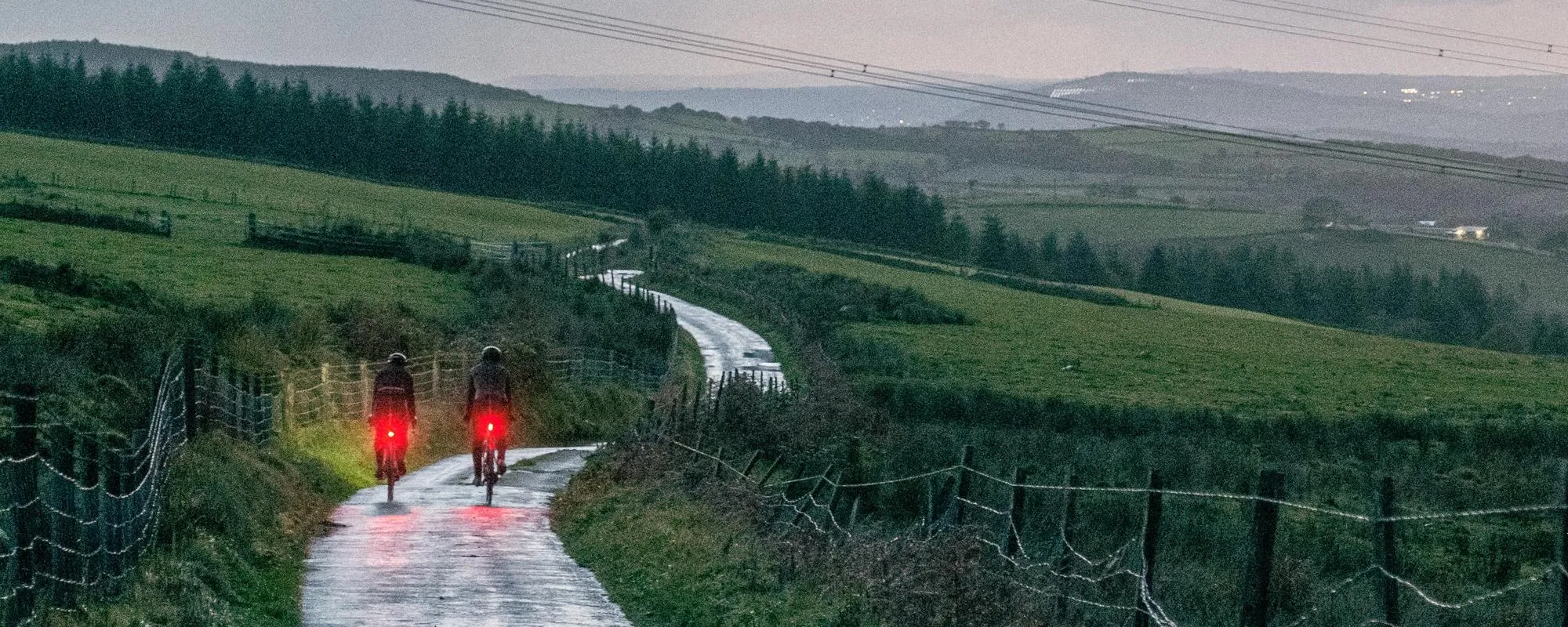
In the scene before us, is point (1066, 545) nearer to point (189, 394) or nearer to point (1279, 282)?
point (189, 394)

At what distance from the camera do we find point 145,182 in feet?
309

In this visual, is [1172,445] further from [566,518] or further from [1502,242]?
[1502,242]

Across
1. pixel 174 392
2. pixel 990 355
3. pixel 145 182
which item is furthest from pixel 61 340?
pixel 145 182

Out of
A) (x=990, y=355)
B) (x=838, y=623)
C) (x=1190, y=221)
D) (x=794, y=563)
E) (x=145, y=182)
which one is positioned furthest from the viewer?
(x=1190, y=221)

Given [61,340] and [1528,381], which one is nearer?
→ [61,340]

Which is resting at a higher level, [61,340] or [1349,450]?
[61,340]

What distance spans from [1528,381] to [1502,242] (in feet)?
434

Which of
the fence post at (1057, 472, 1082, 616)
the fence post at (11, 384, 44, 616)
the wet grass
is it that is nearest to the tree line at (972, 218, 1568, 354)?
the wet grass

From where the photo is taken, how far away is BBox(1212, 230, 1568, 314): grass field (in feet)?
533

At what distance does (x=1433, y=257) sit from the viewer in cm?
17462

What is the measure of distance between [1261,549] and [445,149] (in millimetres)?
151519

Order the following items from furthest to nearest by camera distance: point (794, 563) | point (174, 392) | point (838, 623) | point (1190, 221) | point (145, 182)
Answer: point (1190, 221)
point (145, 182)
point (174, 392)
point (794, 563)
point (838, 623)

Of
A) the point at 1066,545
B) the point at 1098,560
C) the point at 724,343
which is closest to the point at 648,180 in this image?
the point at 724,343

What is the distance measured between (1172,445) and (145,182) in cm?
6715
